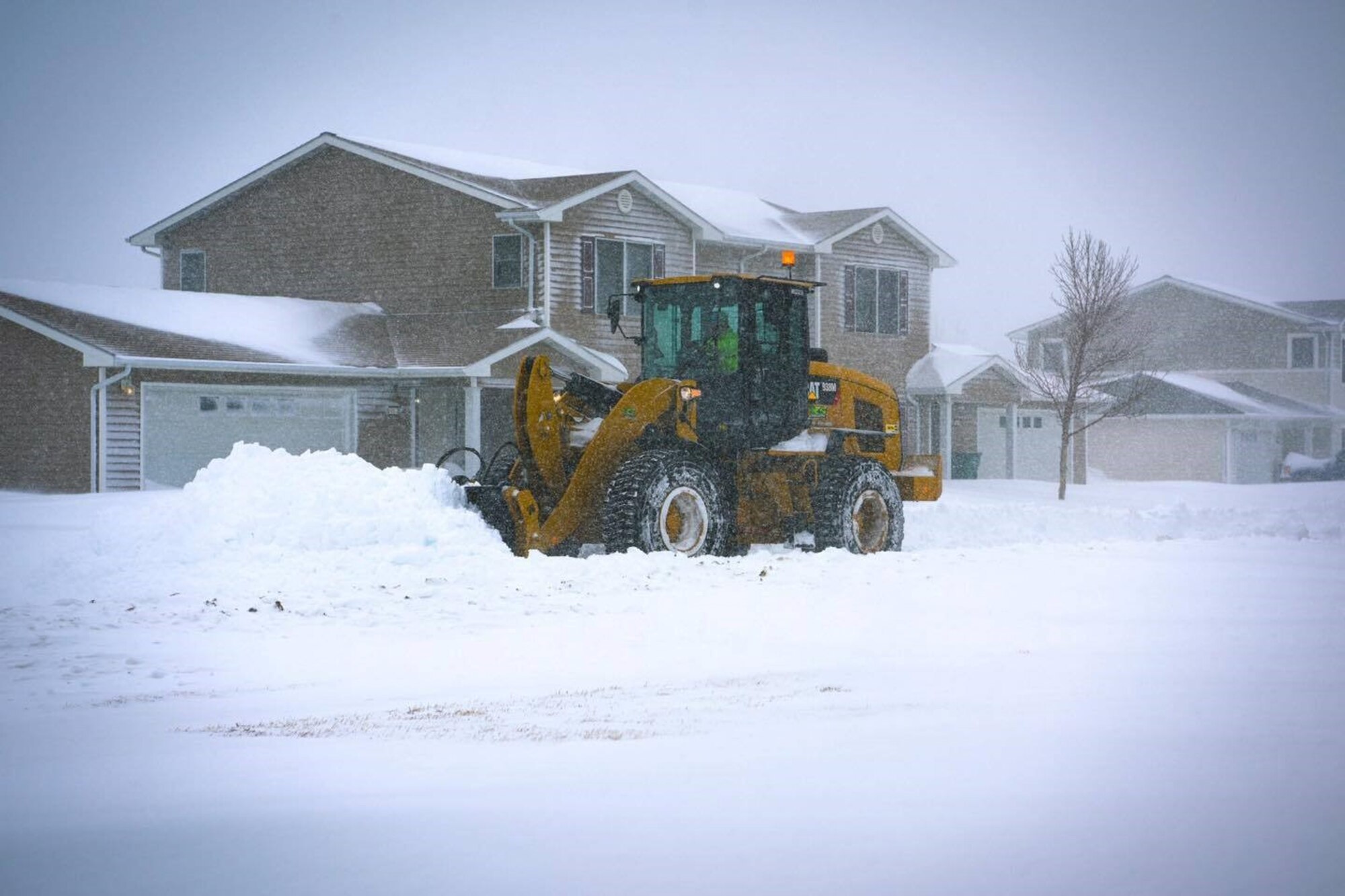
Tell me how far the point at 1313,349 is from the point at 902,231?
21.1 metres

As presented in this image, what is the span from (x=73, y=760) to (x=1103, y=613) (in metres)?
8.16

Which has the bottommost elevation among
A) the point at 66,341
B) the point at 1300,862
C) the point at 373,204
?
the point at 1300,862

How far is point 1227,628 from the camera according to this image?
1194cm

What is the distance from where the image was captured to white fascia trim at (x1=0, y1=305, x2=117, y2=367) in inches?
1070

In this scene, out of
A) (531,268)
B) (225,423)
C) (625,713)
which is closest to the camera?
(625,713)

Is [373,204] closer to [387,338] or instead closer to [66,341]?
[387,338]

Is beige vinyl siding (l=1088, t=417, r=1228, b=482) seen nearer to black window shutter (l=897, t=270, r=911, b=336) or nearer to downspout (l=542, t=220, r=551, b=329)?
black window shutter (l=897, t=270, r=911, b=336)

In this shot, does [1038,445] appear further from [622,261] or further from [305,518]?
[305,518]

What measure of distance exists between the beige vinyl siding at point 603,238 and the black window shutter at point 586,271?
8 cm

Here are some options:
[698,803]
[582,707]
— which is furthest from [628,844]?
[582,707]

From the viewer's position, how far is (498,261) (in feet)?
107

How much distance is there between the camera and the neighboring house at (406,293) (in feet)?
94.5

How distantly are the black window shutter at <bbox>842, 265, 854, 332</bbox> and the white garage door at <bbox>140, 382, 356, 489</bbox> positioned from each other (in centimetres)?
1213

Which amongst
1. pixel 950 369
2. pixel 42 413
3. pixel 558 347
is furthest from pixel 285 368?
pixel 950 369
